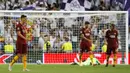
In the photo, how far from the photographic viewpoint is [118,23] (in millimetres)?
25016

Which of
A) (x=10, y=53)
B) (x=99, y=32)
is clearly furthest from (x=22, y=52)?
(x=99, y=32)

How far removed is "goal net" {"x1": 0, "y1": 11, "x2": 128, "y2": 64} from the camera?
24234mm

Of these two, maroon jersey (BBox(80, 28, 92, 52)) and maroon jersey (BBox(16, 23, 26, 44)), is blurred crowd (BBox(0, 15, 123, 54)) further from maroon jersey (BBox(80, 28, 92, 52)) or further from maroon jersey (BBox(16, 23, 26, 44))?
maroon jersey (BBox(16, 23, 26, 44))

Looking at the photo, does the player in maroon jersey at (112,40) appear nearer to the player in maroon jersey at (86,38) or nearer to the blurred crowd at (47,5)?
the player in maroon jersey at (86,38)

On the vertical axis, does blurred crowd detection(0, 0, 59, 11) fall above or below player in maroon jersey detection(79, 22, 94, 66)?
above

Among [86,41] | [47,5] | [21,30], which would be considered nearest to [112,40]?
[86,41]

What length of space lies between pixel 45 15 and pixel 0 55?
3287mm

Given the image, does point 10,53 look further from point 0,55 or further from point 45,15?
point 45,15

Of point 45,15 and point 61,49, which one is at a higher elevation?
point 45,15

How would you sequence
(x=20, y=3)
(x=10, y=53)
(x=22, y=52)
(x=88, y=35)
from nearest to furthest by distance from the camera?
1. (x=22, y=52)
2. (x=88, y=35)
3. (x=10, y=53)
4. (x=20, y=3)

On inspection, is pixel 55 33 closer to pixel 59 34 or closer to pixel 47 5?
pixel 59 34

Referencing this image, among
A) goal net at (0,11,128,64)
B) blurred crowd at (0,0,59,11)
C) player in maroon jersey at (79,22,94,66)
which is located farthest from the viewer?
blurred crowd at (0,0,59,11)

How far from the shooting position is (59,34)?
82.1 feet

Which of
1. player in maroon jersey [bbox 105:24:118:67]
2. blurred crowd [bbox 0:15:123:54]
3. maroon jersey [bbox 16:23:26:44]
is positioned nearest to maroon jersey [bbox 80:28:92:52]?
player in maroon jersey [bbox 105:24:118:67]
